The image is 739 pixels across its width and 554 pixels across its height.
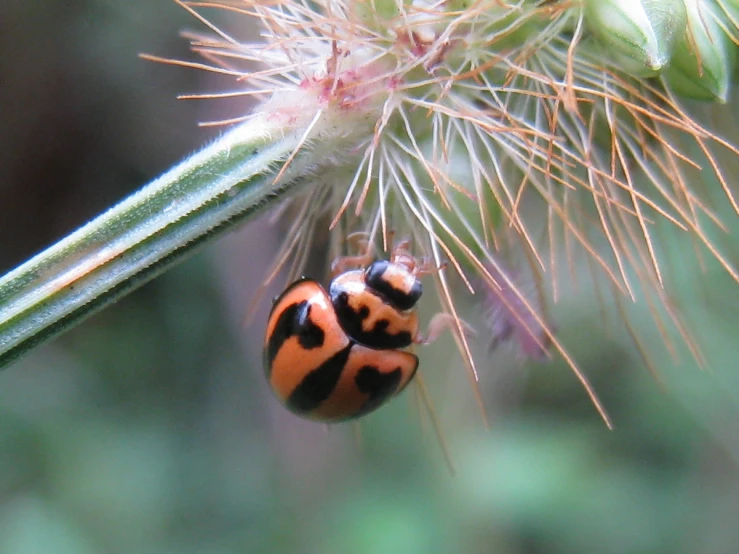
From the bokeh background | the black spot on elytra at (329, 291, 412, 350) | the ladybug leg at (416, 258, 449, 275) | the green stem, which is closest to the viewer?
the green stem

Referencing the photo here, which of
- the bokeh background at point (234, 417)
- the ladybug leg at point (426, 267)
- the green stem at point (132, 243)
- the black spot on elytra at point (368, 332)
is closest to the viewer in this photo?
the green stem at point (132, 243)

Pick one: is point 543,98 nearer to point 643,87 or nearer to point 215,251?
point 643,87

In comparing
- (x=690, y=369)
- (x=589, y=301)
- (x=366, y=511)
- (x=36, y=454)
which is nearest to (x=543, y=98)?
(x=589, y=301)

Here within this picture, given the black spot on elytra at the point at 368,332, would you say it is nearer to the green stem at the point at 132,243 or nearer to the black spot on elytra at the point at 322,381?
the black spot on elytra at the point at 322,381

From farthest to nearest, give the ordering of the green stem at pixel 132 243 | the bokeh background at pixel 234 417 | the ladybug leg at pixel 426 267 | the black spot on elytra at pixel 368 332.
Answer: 1. the bokeh background at pixel 234 417
2. the black spot on elytra at pixel 368 332
3. the ladybug leg at pixel 426 267
4. the green stem at pixel 132 243

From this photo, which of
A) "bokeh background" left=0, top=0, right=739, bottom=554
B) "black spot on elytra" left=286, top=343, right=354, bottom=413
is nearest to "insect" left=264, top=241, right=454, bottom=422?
"black spot on elytra" left=286, top=343, right=354, bottom=413

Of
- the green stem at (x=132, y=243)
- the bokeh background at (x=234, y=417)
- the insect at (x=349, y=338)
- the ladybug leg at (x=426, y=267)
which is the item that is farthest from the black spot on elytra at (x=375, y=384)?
the bokeh background at (x=234, y=417)

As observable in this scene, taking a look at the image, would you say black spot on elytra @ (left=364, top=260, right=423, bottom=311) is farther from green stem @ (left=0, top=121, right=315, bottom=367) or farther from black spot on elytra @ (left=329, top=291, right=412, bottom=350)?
green stem @ (left=0, top=121, right=315, bottom=367)
